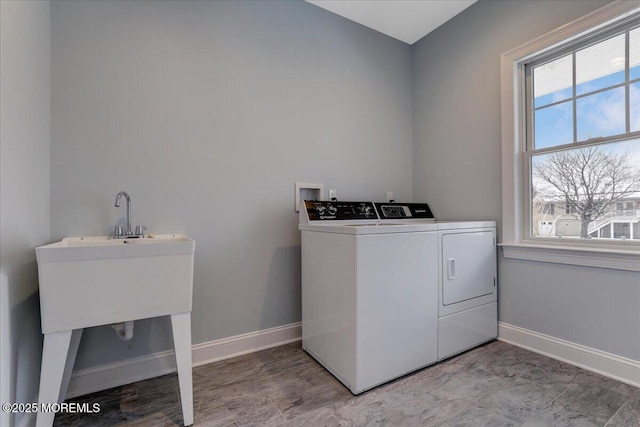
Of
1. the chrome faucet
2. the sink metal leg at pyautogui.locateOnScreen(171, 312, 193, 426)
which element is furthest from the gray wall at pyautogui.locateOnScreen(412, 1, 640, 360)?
the chrome faucet

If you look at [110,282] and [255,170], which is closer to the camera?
[110,282]

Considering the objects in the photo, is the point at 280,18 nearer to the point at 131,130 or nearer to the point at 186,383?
the point at 131,130

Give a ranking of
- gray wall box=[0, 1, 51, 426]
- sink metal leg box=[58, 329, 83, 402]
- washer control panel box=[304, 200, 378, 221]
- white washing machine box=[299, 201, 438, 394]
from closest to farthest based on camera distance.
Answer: gray wall box=[0, 1, 51, 426] → sink metal leg box=[58, 329, 83, 402] → white washing machine box=[299, 201, 438, 394] → washer control panel box=[304, 200, 378, 221]

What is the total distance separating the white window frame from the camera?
5.98ft

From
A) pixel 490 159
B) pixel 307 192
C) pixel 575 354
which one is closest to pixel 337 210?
pixel 307 192

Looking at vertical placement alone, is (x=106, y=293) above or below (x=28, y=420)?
above

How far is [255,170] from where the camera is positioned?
6.90 feet

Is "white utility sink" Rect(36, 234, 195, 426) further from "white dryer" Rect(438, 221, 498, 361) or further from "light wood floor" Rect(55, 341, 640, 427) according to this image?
"white dryer" Rect(438, 221, 498, 361)

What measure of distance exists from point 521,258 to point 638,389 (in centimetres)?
86

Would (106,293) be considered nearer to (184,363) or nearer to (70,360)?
(184,363)

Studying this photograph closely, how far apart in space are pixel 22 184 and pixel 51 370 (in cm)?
78

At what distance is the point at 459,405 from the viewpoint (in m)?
1.46

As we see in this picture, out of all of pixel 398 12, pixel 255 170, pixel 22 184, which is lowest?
pixel 22 184

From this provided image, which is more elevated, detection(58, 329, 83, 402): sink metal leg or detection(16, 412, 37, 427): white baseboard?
detection(58, 329, 83, 402): sink metal leg
